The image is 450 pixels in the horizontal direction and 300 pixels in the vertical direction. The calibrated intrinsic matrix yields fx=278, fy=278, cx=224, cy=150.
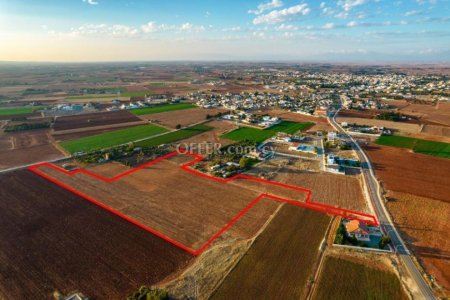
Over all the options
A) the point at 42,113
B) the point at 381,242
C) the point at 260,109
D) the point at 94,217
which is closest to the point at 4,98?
the point at 42,113

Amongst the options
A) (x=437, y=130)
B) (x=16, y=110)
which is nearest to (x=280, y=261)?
(x=437, y=130)

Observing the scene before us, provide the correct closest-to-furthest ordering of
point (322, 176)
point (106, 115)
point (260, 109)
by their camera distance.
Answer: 1. point (322, 176)
2. point (106, 115)
3. point (260, 109)

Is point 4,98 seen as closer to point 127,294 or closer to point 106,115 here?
point 106,115

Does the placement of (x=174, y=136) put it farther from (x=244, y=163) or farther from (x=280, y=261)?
(x=280, y=261)

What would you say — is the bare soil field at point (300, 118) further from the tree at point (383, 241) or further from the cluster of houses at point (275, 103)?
the tree at point (383, 241)

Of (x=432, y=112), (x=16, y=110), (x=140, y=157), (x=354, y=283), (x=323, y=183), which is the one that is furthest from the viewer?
(x=16, y=110)
